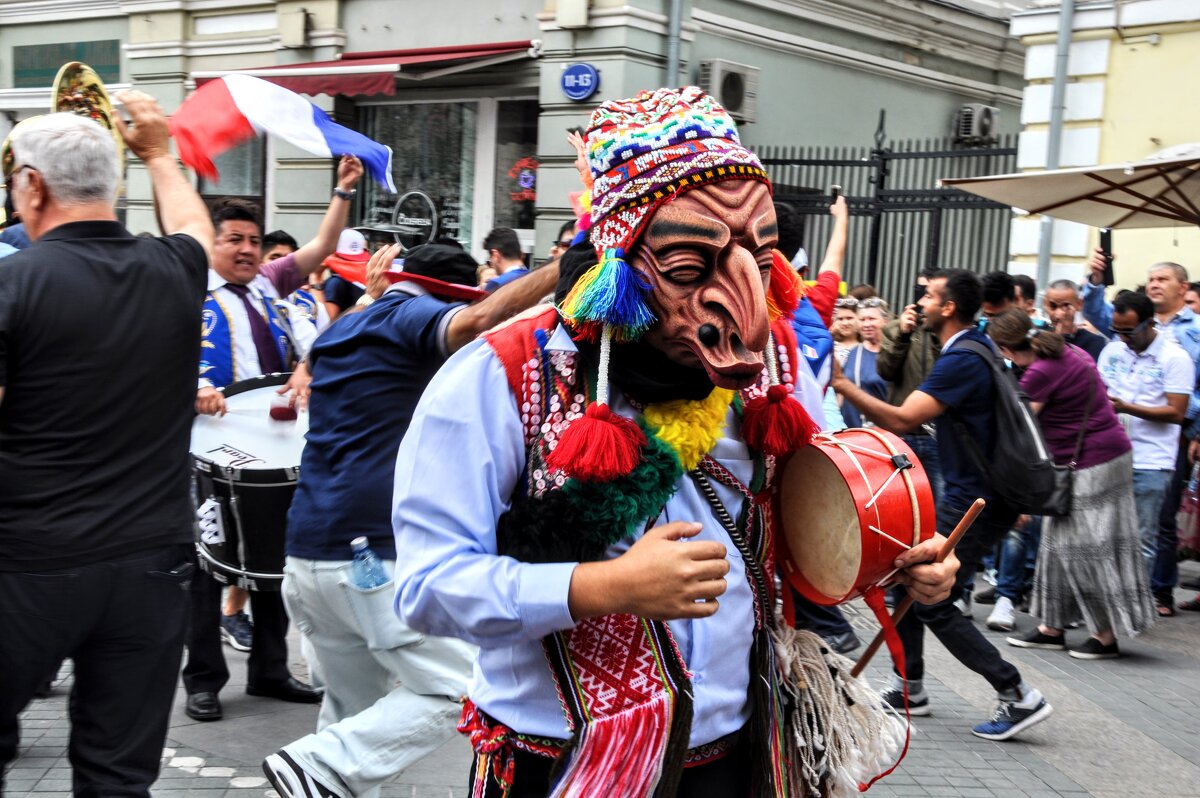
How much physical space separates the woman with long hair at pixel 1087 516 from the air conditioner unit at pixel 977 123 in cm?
999

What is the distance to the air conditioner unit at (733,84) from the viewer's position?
13.2 metres

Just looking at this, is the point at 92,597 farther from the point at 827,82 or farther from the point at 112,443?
the point at 827,82

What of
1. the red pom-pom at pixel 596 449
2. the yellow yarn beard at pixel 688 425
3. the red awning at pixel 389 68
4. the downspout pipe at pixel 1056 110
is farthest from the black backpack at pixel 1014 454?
the red awning at pixel 389 68

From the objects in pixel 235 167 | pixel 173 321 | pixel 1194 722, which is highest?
pixel 235 167

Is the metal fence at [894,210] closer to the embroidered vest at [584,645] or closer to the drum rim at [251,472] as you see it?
the drum rim at [251,472]

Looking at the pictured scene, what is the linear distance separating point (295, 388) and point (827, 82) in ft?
37.4

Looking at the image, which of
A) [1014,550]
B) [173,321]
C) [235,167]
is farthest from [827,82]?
[173,321]

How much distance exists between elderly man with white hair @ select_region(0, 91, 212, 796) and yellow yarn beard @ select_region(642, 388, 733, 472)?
1583mm

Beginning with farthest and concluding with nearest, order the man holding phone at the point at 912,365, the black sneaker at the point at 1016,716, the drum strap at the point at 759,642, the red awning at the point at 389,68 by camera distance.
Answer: the red awning at the point at 389,68, the man holding phone at the point at 912,365, the black sneaker at the point at 1016,716, the drum strap at the point at 759,642

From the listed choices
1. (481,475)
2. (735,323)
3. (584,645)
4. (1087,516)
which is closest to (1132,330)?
(1087,516)

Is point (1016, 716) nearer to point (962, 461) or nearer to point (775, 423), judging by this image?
point (962, 461)

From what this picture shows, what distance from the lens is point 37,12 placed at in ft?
58.4

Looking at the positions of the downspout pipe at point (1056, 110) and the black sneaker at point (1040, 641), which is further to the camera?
the downspout pipe at point (1056, 110)

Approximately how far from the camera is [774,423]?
88.8 inches
